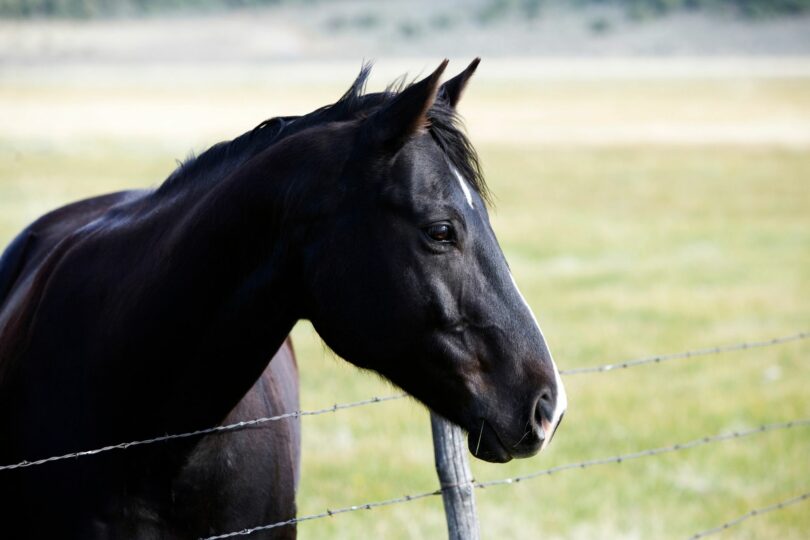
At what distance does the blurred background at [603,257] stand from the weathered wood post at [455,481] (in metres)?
0.40

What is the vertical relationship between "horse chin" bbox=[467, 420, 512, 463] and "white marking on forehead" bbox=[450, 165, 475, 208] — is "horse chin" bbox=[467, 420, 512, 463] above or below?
below

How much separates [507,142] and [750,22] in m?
111

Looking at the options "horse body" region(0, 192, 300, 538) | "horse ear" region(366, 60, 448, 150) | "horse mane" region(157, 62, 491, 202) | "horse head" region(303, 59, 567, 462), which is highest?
"horse ear" region(366, 60, 448, 150)

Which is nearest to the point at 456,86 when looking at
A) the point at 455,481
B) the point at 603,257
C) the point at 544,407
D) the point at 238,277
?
the point at 238,277

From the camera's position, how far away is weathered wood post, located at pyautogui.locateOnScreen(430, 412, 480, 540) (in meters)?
3.69

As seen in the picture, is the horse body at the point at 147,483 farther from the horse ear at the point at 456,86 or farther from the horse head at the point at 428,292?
the horse ear at the point at 456,86

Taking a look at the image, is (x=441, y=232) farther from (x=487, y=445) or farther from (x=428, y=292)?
(x=487, y=445)

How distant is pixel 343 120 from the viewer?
3.13 meters

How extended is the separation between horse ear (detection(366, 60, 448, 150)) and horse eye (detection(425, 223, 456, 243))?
0.84 feet

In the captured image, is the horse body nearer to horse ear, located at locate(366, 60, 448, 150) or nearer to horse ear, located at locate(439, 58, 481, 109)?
horse ear, located at locate(366, 60, 448, 150)

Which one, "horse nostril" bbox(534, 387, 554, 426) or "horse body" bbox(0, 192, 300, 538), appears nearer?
"horse nostril" bbox(534, 387, 554, 426)

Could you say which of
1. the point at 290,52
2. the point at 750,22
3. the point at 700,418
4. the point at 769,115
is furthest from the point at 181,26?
the point at 700,418

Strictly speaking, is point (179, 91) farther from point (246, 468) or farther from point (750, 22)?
point (750, 22)

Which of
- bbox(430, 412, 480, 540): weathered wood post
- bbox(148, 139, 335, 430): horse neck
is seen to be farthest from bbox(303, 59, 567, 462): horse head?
bbox(430, 412, 480, 540): weathered wood post
